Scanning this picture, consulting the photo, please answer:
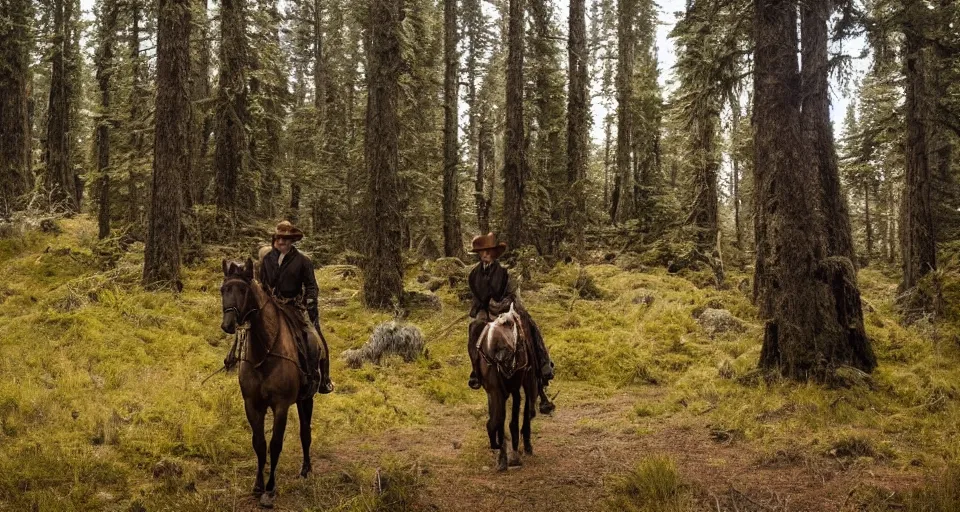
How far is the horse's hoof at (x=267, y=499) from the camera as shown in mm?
5723

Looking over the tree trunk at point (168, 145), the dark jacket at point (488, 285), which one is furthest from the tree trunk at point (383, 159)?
the dark jacket at point (488, 285)

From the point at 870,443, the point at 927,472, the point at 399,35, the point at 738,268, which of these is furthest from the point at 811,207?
the point at 738,268

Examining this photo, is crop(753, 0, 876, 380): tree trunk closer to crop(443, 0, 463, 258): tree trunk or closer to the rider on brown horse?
the rider on brown horse

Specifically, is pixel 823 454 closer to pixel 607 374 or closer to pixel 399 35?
pixel 607 374

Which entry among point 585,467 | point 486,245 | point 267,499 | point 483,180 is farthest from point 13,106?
point 483,180

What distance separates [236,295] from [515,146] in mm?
14940

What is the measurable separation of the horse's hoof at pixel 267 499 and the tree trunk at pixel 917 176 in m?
15.5

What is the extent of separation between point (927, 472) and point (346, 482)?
6280 millimetres

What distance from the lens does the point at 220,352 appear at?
11320 mm

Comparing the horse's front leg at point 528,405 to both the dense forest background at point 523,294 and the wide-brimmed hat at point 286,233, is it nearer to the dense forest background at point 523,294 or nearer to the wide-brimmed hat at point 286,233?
the dense forest background at point 523,294

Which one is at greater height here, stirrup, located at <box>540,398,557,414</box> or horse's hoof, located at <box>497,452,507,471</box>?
stirrup, located at <box>540,398,557,414</box>

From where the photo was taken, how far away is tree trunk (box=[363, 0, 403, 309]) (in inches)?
603

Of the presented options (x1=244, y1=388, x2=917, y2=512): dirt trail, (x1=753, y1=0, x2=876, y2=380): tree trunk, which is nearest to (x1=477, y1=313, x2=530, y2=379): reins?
(x1=244, y1=388, x2=917, y2=512): dirt trail

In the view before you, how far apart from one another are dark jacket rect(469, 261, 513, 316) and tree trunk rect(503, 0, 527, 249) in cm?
1137
